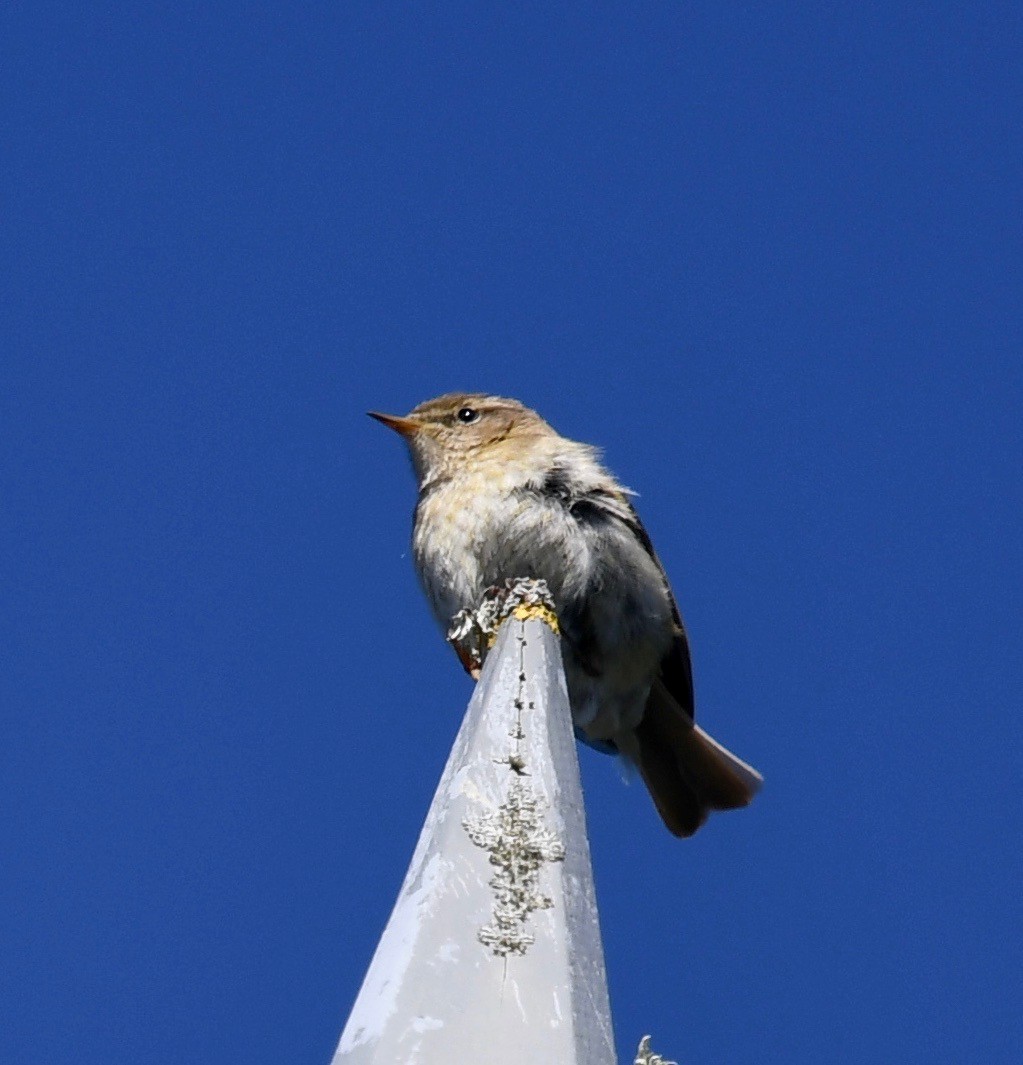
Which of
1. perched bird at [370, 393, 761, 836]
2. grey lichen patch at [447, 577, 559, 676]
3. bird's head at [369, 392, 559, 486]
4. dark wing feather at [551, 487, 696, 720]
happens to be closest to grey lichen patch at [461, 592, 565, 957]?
grey lichen patch at [447, 577, 559, 676]

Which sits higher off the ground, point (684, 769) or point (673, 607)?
point (673, 607)

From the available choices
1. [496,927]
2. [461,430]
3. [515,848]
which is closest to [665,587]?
[461,430]

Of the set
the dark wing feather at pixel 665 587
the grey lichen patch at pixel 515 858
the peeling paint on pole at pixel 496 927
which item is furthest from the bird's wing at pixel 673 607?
the grey lichen patch at pixel 515 858

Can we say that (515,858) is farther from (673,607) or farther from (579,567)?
(673,607)

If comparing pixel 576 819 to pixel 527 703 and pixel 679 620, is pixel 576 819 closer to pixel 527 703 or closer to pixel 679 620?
pixel 527 703

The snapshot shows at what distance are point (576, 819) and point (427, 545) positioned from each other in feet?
9.43

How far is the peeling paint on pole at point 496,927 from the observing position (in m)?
2.47

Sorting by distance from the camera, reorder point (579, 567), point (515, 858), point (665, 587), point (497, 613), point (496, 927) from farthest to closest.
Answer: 1. point (665, 587)
2. point (579, 567)
3. point (497, 613)
4. point (515, 858)
5. point (496, 927)

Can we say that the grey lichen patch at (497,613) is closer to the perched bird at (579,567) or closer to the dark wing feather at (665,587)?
the perched bird at (579,567)

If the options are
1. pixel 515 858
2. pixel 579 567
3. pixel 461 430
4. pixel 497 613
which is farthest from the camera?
pixel 461 430

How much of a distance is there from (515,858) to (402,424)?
4.13 meters

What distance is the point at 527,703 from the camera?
3.41 m

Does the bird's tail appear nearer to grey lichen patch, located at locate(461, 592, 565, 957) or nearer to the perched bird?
the perched bird

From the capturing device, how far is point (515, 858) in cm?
285
